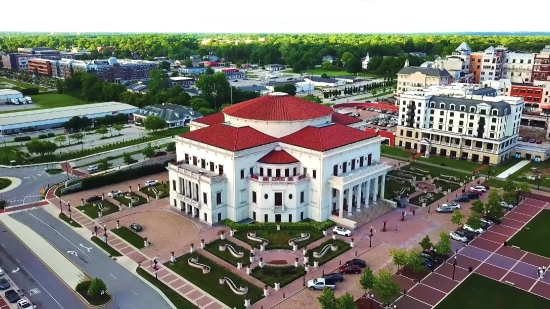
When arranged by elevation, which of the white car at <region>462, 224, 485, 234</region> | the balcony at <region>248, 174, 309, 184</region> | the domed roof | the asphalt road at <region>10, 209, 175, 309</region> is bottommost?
the asphalt road at <region>10, 209, 175, 309</region>

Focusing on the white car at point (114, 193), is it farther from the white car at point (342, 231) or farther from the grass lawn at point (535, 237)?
the grass lawn at point (535, 237)

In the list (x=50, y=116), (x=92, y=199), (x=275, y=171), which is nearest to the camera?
(x=275, y=171)

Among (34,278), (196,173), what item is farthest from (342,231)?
(34,278)

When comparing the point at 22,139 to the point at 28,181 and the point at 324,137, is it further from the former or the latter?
the point at 324,137

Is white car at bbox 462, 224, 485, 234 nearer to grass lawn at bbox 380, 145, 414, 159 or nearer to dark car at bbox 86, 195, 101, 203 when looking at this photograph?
grass lawn at bbox 380, 145, 414, 159

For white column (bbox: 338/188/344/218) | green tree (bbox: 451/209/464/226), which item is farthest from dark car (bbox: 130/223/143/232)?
green tree (bbox: 451/209/464/226)

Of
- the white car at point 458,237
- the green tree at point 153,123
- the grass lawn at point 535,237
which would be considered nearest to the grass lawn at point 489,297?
the white car at point 458,237
